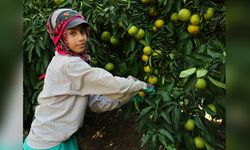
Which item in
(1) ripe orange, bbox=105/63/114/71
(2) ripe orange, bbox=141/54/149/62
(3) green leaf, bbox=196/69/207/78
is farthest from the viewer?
(1) ripe orange, bbox=105/63/114/71

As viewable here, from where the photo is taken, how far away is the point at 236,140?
457mm

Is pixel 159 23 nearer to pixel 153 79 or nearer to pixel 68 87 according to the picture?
pixel 153 79

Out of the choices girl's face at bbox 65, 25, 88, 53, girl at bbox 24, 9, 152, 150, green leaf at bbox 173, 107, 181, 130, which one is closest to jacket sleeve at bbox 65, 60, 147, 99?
girl at bbox 24, 9, 152, 150

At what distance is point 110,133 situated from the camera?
3043 mm

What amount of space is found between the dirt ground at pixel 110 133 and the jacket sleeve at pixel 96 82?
103 centimetres

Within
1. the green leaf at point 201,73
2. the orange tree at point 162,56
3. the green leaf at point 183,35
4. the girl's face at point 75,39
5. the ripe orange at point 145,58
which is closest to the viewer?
the green leaf at point 201,73

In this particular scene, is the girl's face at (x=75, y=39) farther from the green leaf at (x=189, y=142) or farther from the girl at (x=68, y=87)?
the green leaf at (x=189, y=142)

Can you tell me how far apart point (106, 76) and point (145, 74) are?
1.71 feet

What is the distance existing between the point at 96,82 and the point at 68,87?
15 cm

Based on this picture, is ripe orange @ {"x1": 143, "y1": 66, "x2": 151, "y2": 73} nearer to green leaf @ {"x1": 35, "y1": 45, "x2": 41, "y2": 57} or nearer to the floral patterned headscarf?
the floral patterned headscarf

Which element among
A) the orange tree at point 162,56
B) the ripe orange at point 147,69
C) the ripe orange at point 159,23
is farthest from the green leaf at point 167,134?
the ripe orange at point 159,23

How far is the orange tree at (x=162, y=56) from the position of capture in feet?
5.37

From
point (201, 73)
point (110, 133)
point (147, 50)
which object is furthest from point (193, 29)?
point (110, 133)

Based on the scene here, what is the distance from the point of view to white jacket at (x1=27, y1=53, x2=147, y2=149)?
5.82ft
